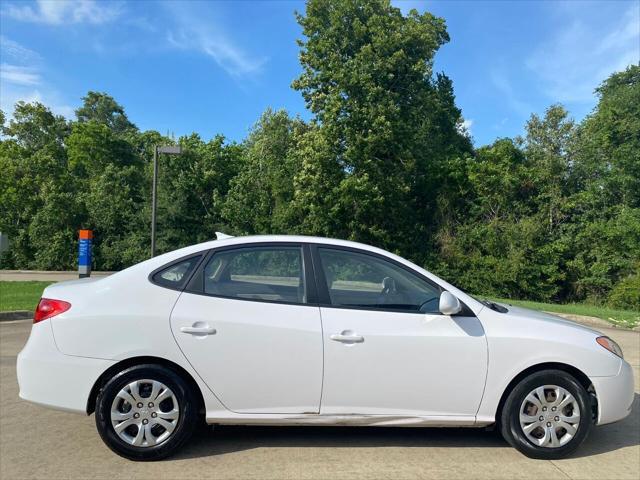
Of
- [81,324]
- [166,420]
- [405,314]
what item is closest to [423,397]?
[405,314]

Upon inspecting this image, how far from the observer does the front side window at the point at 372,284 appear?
393 cm

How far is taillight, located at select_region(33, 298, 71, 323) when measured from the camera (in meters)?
3.75

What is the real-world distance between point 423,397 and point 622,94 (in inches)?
1278

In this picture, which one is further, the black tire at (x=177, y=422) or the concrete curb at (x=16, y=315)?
the concrete curb at (x=16, y=315)

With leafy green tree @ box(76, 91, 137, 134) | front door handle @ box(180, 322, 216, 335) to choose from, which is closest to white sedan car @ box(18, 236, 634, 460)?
front door handle @ box(180, 322, 216, 335)

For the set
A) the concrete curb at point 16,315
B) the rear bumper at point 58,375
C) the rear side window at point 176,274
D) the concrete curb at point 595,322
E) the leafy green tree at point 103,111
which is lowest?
the concrete curb at point 595,322

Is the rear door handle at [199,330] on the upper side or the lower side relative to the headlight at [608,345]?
upper

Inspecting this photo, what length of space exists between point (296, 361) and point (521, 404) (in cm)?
182

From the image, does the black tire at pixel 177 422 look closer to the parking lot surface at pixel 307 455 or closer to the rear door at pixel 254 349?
the parking lot surface at pixel 307 455

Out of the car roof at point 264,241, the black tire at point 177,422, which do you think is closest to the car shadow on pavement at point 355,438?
the black tire at point 177,422

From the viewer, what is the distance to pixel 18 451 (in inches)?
149

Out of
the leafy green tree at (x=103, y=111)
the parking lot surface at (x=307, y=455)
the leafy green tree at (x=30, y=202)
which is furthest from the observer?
the leafy green tree at (x=103, y=111)

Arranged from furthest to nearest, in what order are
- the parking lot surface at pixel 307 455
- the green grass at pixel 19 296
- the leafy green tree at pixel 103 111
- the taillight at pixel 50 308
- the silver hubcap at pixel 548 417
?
1. the leafy green tree at pixel 103 111
2. the green grass at pixel 19 296
3. the silver hubcap at pixel 548 417
4. the taillight at pixel 50 308
5. the parking lot surface at pixel 307 455

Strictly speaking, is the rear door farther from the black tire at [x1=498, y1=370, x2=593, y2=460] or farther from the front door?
the black tire at [x1=498, y1=370, x2=593, y2=460]
